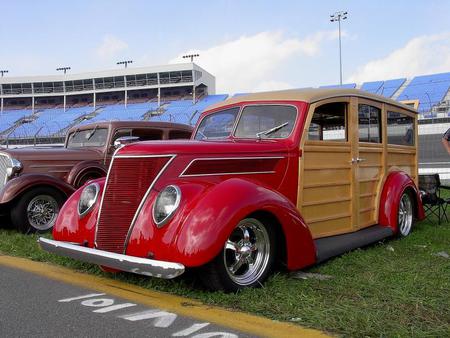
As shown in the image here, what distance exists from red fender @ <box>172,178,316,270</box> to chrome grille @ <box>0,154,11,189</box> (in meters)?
5.09

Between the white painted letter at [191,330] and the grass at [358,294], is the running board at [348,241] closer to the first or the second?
the grass at [358,294]

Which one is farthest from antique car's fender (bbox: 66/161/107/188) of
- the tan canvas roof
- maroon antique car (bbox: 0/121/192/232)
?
the tan canvas roof

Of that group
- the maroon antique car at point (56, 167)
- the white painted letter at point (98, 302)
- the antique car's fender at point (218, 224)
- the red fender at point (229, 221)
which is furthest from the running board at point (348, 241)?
the maroon antique car at point (56, 167)

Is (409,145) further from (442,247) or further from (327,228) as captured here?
(327,228)

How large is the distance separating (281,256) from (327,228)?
1102 millimetres

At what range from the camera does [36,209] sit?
706 cm

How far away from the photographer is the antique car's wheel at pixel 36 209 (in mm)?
6859

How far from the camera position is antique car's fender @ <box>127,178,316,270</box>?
3.64 m

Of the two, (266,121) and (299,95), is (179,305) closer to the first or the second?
(266,121)

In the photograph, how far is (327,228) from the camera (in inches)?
207

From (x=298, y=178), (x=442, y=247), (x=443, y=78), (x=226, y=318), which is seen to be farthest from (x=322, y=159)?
(x=443, y=78)

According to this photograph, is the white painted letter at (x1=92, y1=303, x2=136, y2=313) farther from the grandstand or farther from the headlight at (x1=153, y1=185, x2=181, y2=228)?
the grandstand

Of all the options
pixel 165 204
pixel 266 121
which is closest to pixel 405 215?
pixel 266 121

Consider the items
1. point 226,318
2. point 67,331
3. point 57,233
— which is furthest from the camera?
point 57,233
